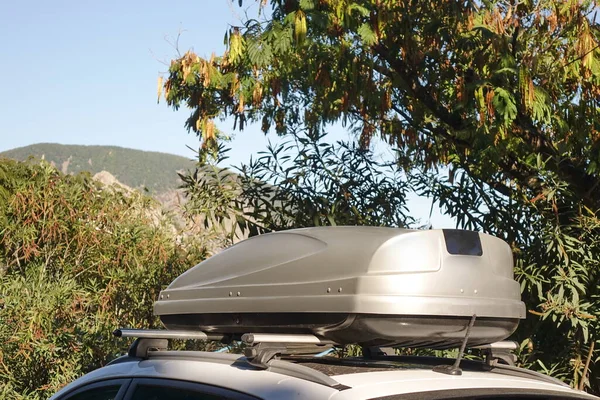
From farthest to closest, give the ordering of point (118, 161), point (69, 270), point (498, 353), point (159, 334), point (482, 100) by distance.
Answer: point (118, 161) → point (69, 270) → point (482, 100) → point (498, 353) → point (159, 334)

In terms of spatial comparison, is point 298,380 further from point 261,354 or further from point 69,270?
point 69,270

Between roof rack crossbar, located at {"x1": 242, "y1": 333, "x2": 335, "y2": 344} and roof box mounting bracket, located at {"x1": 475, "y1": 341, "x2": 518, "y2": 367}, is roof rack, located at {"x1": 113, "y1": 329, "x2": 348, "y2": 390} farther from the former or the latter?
roof box mounting bracket, located at {"x1": 475, "y1": 341, "x2": 518, "y2": 367}

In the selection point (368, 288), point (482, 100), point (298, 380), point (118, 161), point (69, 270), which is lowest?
point (69, 270)

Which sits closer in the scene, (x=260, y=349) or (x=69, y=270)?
(x=260, y=349)

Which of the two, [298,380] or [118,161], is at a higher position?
[118,161]

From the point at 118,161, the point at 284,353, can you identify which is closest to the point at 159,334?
the point at 284,353

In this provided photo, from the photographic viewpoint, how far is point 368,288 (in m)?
3.00

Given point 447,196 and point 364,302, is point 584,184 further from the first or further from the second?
point 364,302

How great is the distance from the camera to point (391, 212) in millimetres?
7531

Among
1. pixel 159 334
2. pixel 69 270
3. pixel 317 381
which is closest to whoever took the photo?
pixel 317 381

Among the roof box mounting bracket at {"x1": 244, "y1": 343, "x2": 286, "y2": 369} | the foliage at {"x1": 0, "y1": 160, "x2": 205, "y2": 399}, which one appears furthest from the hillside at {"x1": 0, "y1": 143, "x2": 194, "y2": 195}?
the roof box mounting bracket at {"x1": 244, "y1": 343, "x2": 286, "y2": 369}

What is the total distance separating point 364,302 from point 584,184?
4589 millimetres

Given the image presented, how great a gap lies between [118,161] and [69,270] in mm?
128318

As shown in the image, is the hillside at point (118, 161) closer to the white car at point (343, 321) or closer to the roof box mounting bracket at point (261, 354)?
the white car at point (343, 321)
